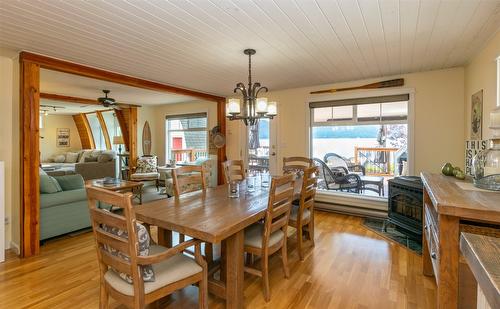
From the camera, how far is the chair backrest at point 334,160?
4.80m

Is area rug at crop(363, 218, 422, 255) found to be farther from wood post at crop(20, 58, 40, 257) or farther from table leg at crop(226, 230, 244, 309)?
wood post at crop(20, 58, 40, 257)

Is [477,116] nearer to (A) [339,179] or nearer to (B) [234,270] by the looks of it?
(A) [339,179]

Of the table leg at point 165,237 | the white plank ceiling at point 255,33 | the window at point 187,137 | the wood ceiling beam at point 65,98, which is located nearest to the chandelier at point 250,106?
the white plank ceiling at point 255,33

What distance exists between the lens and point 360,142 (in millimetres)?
4594

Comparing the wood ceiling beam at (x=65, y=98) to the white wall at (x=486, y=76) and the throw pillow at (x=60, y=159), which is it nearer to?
the throw pillow at (x=60, y=159)

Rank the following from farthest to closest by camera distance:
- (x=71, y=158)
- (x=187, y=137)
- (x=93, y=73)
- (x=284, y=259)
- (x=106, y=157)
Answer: (x=71, y=158)
(x=187, y=137)
(x=106, y=157)
(x=93, y=73)
(x=284, y=259)

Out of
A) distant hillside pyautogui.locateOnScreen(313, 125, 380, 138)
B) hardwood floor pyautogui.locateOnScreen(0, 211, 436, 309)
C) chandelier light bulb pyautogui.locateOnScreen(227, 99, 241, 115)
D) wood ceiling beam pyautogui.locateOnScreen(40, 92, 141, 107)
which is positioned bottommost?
hardwood floor pyautogui.locateOnScreen(0, 211, 436, 309)

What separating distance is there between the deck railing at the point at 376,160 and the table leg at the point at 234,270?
3.60 metres

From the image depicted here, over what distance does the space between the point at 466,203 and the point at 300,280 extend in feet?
4.86

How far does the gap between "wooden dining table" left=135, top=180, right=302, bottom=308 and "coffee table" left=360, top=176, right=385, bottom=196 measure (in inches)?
117

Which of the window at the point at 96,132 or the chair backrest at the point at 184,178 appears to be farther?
the window at the point at 96,132

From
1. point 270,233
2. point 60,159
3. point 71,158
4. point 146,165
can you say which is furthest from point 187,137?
point 270,233

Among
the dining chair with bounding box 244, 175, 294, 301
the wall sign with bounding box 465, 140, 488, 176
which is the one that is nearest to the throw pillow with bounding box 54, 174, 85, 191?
the dining chair with bounding box 244, 175, 294, 301

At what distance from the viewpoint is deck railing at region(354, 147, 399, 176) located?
4555mm
